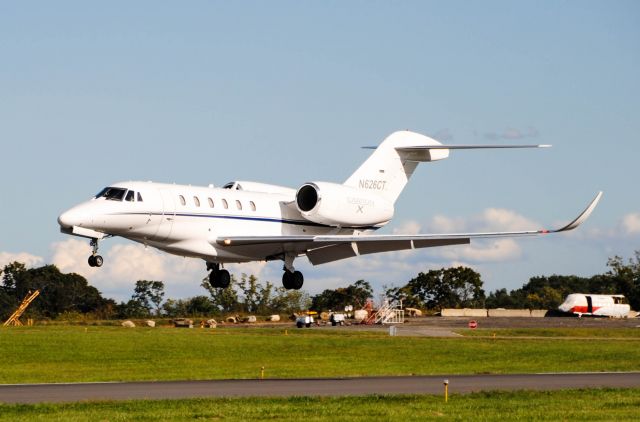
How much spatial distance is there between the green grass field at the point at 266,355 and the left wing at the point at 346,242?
3.92m

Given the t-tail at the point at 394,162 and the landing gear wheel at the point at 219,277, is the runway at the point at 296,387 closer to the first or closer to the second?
the landing gear wheel at the point at 219,277

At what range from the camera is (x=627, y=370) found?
37750mm

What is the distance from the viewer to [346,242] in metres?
38.4

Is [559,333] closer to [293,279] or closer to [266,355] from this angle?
[266,355]

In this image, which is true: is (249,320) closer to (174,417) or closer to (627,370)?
(627,370)

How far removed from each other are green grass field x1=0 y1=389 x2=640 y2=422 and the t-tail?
17.1 metres

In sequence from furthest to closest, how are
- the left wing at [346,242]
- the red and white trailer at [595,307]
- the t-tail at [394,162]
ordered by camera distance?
1. the red and white trailer at [595,307]
2. the t-tail at [394,162]
3. the left wing at [346,242]

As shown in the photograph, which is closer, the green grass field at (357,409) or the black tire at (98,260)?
the green grass field at (357,409)

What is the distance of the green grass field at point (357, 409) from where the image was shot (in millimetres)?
21953

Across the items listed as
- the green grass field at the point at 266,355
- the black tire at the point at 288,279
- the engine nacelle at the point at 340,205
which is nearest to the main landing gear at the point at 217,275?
the black tire at the point at 288,279

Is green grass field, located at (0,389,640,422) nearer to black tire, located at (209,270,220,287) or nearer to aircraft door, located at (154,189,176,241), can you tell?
aircraft door, located at (154,189,176,241)

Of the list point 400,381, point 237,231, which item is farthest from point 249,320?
point 400,381

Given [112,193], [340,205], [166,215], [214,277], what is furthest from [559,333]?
[112,193]

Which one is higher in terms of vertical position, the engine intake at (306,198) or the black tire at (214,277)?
the engine intake at (306,198)
